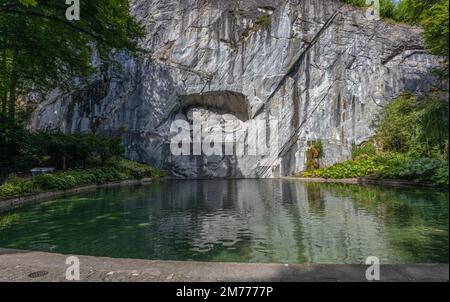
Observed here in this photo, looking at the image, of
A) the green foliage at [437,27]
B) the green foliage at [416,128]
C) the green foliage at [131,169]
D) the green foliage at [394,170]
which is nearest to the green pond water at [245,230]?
the green foliage at [394,170]

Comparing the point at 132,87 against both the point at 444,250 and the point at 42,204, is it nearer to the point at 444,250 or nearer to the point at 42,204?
the point at 42,204

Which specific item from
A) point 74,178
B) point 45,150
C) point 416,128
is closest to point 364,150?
point 416,128

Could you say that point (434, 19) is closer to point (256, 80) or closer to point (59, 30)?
point (59, 30)

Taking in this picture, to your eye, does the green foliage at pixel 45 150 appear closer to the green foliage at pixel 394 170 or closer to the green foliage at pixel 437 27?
the green foliage at pixel 394 170

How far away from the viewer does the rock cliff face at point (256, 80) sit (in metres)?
23.4

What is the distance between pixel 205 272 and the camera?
3279 mm

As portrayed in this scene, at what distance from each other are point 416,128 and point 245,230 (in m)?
15.1

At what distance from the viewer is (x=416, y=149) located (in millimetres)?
15922

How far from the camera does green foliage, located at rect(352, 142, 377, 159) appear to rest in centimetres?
2073

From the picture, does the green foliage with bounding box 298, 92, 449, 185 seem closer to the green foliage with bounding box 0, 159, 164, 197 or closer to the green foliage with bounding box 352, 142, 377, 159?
the green foliage with bounding box 352, 142, 377, 159

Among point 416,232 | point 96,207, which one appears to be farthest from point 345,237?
point 96,207

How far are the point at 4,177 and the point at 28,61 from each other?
5.69 m

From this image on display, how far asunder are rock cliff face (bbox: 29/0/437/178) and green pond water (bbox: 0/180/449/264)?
14.9 meters

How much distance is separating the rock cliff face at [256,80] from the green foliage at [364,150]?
0.77 m
